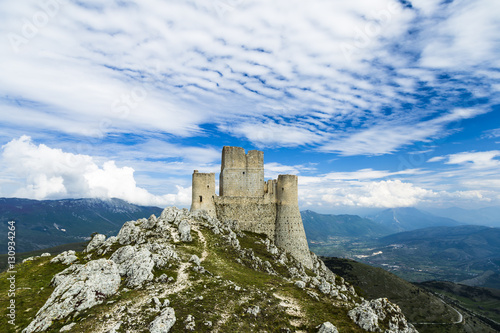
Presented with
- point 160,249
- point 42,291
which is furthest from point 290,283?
point 42,291

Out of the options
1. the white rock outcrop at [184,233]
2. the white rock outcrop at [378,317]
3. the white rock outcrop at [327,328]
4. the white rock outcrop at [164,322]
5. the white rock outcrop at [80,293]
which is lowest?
the white rock outcrop at [378,317]

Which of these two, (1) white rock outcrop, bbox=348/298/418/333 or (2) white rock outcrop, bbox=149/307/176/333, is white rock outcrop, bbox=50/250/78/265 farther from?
(1) white rock outcrop, bbox=348/298/418/333

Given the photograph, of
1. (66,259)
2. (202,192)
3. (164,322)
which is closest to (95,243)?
(66,259)

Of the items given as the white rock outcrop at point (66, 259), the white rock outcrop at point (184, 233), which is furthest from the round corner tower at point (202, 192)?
the white rock outcrop at point (66, 259)

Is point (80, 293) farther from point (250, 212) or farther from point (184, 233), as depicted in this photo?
point (250, 212)

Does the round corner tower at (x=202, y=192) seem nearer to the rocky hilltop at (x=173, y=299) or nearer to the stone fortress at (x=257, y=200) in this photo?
the stone fortress at (x=257, y=200)

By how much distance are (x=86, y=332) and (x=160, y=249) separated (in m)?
19.0

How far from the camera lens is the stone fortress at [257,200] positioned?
73812 millimetres

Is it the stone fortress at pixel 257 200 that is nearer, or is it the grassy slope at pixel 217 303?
the grassy slope at pixel 217 303

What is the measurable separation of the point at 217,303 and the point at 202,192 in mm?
42976

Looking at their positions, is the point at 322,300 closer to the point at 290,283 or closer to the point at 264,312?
the point at 290,283

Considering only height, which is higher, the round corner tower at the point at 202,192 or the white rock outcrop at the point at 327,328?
the round corner tower at the point at 202,192

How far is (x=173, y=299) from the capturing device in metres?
28.4

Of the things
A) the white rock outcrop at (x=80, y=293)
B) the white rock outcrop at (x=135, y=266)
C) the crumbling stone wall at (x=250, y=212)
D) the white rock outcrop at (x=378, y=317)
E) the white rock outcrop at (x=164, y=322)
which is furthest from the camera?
the crumbling stone wall at (x=250, y=212)
